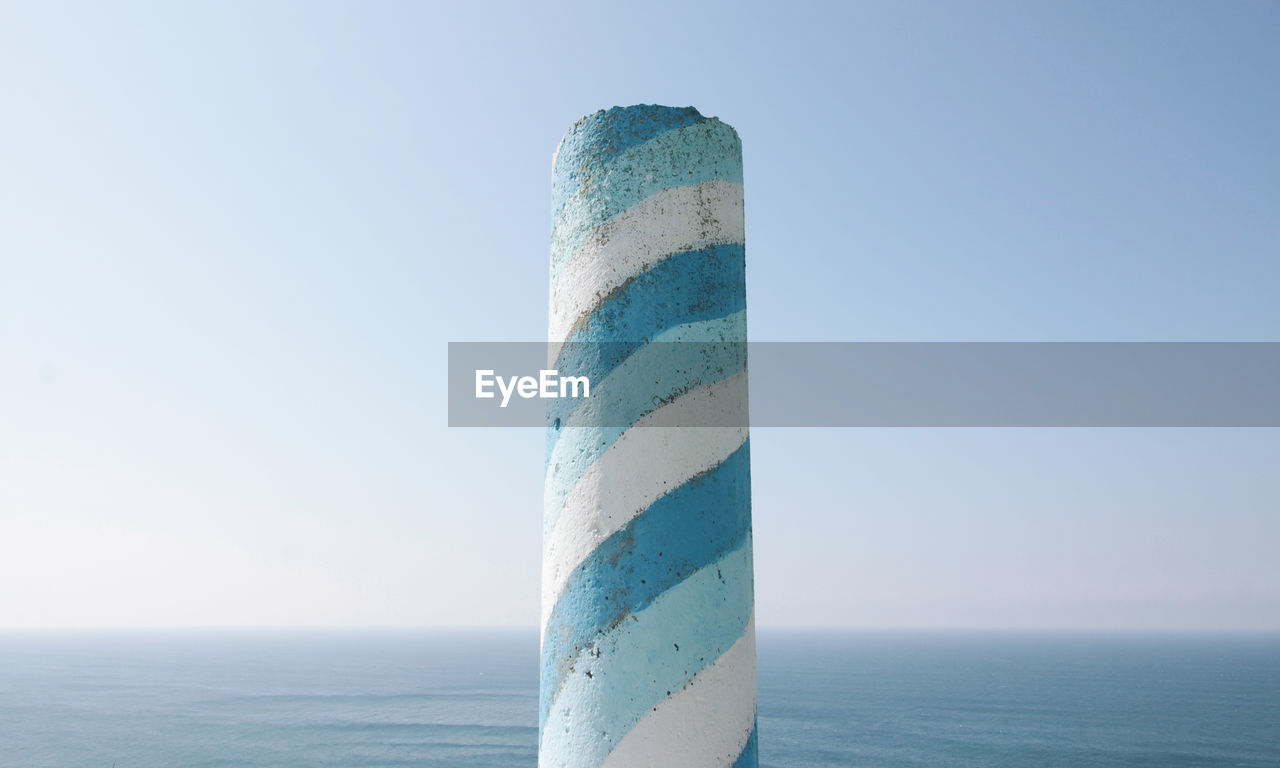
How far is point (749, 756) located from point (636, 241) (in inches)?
52.1

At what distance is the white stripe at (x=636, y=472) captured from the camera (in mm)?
2061

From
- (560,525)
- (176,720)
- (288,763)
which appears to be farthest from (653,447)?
(176,720)

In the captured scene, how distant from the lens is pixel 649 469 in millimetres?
2066

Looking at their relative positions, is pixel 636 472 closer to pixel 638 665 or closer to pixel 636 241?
pixel 638 665

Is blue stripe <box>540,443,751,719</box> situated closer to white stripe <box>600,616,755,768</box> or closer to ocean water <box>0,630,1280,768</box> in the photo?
white stripe <box>600,616,755,768</box>

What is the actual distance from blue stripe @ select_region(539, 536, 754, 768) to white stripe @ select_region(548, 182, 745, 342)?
2.50ft

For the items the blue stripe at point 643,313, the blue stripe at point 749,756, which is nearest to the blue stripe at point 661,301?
the blue stripe at point 643,313

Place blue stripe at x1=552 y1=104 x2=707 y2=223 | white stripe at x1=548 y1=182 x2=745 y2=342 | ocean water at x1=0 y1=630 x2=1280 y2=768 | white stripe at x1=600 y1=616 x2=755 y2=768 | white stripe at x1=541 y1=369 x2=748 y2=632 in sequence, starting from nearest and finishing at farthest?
white stripe at x1=600 y1=616 x2=755 y2=768 < white stripe at x1=541 y1=369 x2=748 y2=632 < white stripe at x1=548 y1=182 x2=745 y2=342 < blue stripe at x1=552 y1=104 x2=707 y2=223 < ocean water at x1=0 y1=630 x2=1280 y2=768

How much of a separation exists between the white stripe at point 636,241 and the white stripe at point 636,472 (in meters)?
0.36

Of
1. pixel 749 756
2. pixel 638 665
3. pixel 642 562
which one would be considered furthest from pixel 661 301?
pixel 749 756

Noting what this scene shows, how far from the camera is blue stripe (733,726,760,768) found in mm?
2020

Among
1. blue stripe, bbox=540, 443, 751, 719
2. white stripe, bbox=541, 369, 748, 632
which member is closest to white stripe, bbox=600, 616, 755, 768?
blue stripe, bbox=540, 443, 751, 719

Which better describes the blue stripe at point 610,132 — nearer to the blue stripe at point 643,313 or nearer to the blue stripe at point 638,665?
the blue stripe at point 643,313

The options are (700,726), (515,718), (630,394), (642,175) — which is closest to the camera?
(700,726)
